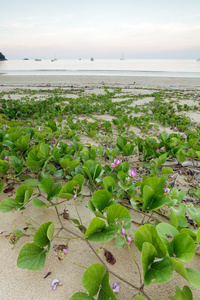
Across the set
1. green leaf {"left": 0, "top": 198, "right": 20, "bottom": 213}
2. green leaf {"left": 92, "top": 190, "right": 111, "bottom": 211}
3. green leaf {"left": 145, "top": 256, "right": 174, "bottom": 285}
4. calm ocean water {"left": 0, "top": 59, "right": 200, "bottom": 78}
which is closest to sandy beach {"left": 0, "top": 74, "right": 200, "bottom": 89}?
calm ocean water {"left": 0, "top": 59, "right": 200, "bottom": 78}

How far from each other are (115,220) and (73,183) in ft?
1.25

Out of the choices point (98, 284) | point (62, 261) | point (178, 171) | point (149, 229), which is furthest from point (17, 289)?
point (178, 171)

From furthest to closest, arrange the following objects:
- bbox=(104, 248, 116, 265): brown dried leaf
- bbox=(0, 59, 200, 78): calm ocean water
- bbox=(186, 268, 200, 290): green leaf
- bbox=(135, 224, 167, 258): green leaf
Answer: bbox=(0, 59, 200, 78): calm ocean water
bbox=(104, 248, 116, 265): brown dried leaf
bbox=(135, 224, 167, 258): green leaf
bbox=(186, 268, 200, 290): green leaf

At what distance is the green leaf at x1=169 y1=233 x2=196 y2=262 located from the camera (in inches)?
28.8

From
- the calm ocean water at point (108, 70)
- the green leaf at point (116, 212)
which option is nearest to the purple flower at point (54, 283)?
the green leaf at point (116, 212)

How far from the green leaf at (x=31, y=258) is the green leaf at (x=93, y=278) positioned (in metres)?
0.25

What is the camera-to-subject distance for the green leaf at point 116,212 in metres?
0.92

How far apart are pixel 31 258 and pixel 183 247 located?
669 millimetres

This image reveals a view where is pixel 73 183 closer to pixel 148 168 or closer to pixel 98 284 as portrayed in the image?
pixel 98 284

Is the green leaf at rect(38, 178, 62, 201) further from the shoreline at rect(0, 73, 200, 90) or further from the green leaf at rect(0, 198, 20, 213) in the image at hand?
the shoreline at rect(0, 73, 200, 90)

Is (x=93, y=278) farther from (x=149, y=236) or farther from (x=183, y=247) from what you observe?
(x=183, y=247)

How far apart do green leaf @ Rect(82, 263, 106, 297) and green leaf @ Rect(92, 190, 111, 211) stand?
365 millimetres

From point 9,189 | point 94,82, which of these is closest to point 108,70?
point 94,82

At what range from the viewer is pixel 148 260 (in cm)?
73
